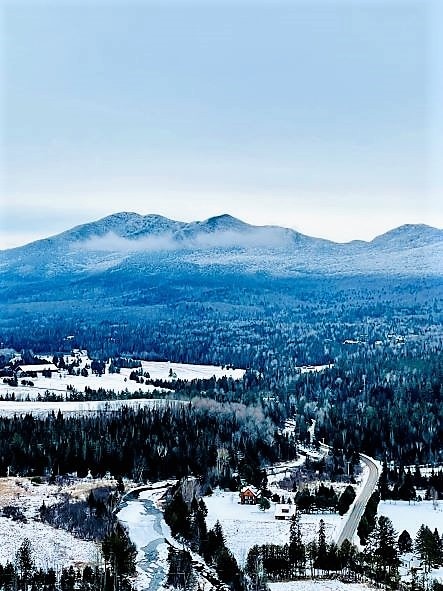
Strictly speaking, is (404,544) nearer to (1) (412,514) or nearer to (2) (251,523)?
(1) (412,514)

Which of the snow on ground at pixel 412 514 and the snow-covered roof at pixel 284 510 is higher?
the snow-covered roof at pixel 284 510

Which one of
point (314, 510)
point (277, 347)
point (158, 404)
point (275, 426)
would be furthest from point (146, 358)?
point (314, 510)

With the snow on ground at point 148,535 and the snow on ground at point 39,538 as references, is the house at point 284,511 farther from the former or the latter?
the snow on ground at point 39,538

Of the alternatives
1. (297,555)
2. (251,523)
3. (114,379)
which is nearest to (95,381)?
(114,379)

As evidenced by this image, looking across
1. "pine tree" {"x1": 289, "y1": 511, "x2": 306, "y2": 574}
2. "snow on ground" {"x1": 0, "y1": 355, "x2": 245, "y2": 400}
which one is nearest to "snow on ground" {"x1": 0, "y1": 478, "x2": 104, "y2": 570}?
"pine tree" {"x1": 289, "y1": 511, "x2": 306, "y2": 574}

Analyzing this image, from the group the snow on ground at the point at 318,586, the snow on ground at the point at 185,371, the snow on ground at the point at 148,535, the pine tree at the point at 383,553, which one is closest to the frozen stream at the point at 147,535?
the snow on ground at the point at 148,535

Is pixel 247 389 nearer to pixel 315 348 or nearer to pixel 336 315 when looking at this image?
pixel 315 348
